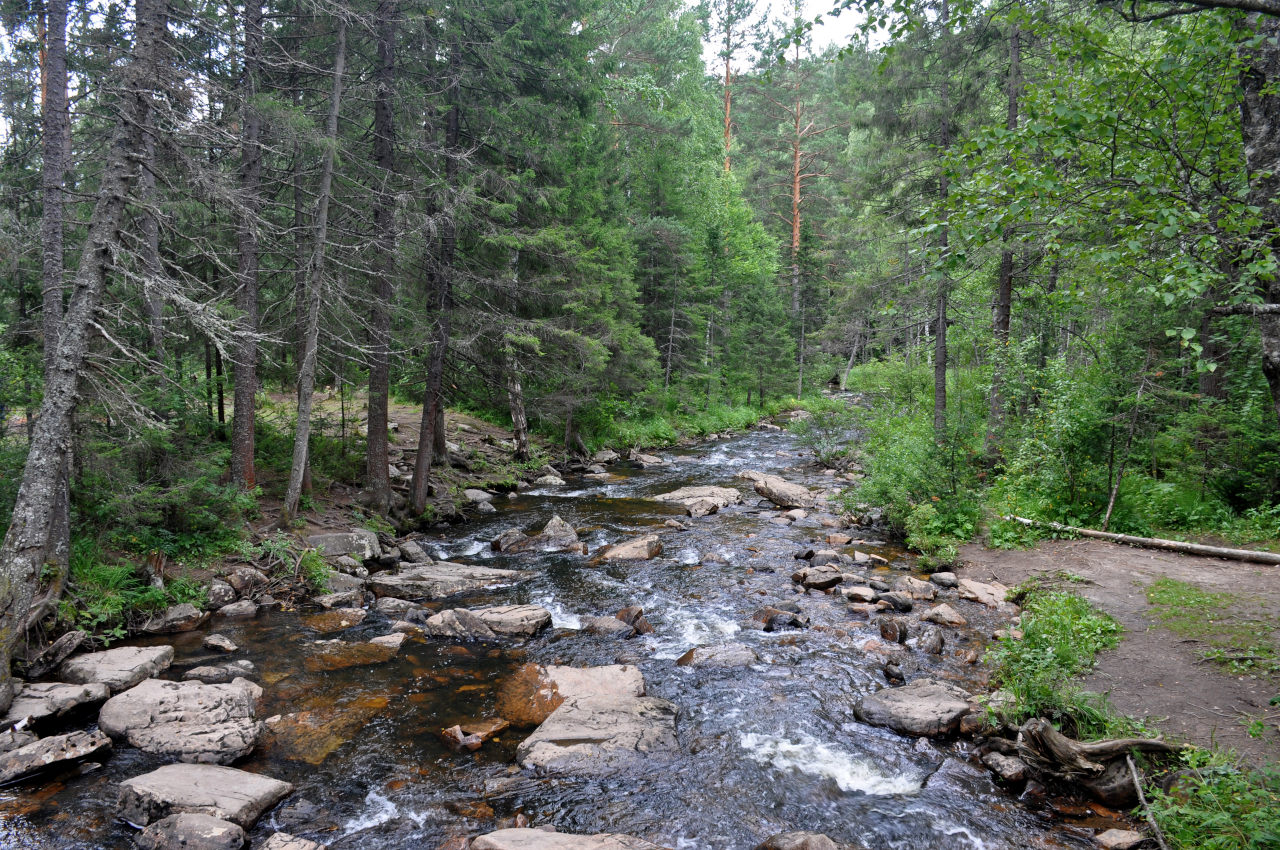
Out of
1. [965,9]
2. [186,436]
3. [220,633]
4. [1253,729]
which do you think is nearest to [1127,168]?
[965,9]

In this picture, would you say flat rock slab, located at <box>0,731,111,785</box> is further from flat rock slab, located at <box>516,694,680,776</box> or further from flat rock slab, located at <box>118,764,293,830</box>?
flat rock slab, located at <box>516,694,680,776</box>

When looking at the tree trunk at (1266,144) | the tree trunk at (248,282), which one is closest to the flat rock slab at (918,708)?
the tree trunk at (1266,144)

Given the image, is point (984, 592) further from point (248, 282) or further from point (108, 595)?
point (248, 282)

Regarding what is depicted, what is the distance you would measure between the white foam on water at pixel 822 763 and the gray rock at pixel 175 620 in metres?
7.68

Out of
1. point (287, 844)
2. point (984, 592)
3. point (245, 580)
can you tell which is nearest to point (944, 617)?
point (984, 592)

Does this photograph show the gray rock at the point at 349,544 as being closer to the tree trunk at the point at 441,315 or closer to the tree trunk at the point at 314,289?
the tree trunk at the point at 314,289

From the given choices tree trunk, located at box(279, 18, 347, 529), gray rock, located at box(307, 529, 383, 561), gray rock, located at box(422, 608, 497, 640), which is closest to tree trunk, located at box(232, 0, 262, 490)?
tree trunk, located at box(279, 18, 347, 529)

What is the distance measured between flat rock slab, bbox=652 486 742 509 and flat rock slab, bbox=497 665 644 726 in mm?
9226

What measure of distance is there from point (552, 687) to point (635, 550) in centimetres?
552

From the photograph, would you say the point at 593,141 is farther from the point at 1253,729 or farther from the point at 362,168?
the point at 1253,729

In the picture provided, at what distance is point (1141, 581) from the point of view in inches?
348

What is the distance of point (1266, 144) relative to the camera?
13.2ft

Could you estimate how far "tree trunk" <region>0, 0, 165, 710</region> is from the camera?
7.09 m

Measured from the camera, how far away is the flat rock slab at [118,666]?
23.0ft
